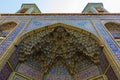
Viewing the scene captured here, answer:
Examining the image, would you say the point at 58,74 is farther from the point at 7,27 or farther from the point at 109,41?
the point at 7,27

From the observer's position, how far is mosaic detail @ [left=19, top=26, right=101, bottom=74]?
16.5ft

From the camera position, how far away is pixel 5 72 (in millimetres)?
4078

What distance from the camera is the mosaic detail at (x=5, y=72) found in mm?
3902

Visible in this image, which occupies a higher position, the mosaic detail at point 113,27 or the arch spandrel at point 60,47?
the mosaic detail at point 113,27

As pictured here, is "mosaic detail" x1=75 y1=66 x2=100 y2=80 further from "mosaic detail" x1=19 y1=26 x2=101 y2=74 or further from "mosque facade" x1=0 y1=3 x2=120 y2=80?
"mosaic detail" x1=19 y1=26 x2=101 y2=74

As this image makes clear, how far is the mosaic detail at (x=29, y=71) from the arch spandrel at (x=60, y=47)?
6.2 inches

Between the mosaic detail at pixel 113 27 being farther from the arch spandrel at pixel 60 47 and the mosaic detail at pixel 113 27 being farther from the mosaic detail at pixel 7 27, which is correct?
the mosaic detail at pixel 7 27

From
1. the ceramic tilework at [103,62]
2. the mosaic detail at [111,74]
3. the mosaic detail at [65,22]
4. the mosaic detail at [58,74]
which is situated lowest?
the mosaic detail at [111,74]

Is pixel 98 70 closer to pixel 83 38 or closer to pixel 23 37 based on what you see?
pixel 83 38

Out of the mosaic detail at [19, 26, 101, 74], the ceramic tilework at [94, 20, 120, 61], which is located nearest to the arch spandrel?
the mosaic detail at [19, 26, 101, 74]

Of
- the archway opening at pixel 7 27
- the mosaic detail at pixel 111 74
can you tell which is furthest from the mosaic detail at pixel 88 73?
the archway opening at pixel 7 27

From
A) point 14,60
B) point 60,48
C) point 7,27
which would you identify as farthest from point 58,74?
point 7,27

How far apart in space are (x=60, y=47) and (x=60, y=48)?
26 mm

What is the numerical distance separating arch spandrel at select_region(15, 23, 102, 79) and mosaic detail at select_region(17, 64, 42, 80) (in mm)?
158
